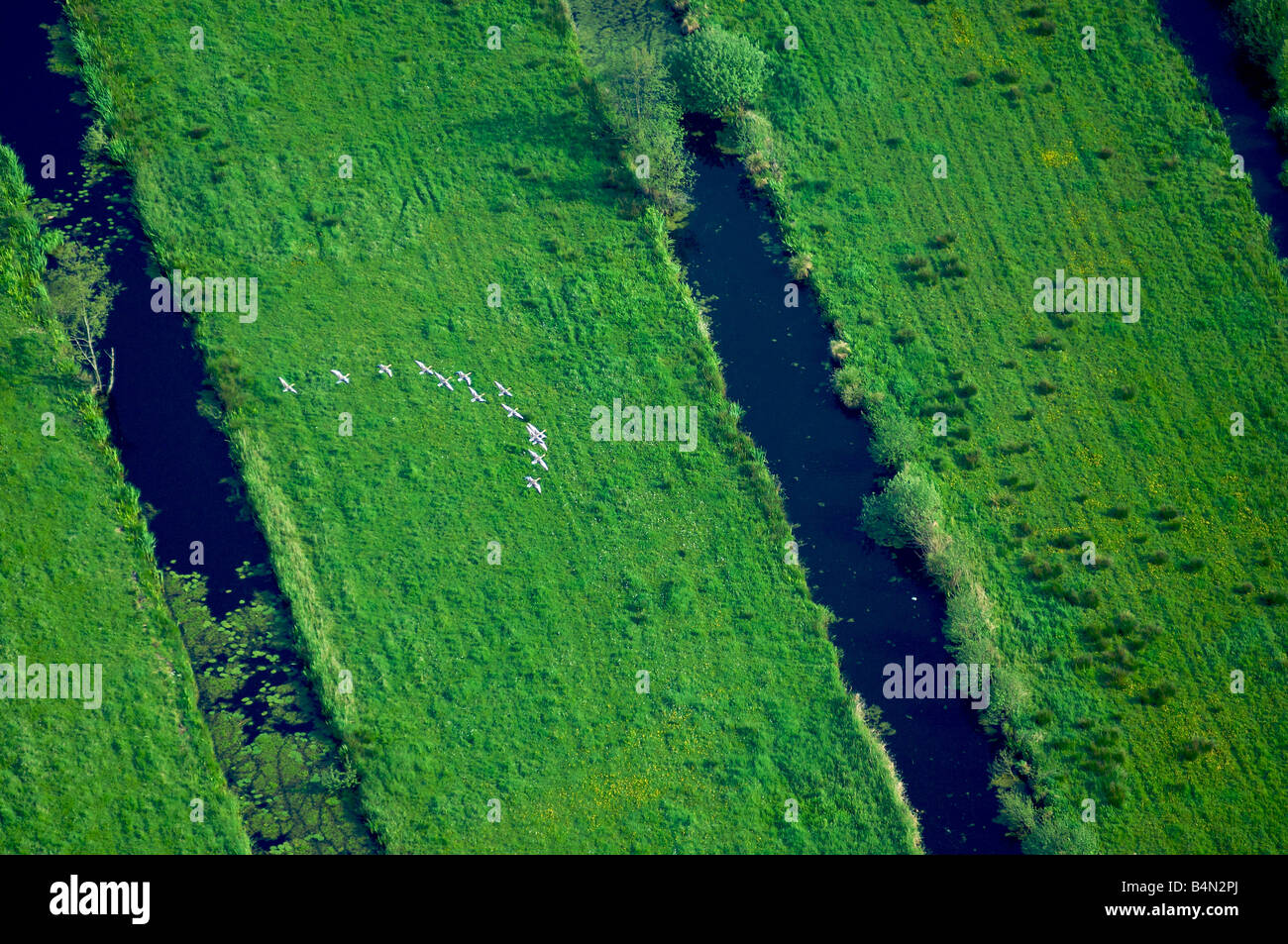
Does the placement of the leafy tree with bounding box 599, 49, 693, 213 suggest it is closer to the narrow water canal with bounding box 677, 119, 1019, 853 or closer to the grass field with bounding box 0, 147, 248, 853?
the narrow water canal with bounding box 677, 119, 1019, 853

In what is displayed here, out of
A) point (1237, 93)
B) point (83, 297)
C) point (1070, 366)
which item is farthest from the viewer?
point (1237, 93)

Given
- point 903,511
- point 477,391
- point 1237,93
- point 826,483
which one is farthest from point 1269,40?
point 477,391

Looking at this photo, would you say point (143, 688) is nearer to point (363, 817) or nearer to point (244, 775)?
point (244, 775)

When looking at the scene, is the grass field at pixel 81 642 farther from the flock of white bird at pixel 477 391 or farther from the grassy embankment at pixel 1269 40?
the grassy embankment at pixel 1269 40

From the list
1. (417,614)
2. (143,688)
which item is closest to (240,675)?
(143,688)

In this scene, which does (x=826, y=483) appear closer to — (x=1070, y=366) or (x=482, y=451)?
(x=1070, y=366)

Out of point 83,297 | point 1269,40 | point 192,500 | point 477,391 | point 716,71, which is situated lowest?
point 192,500
